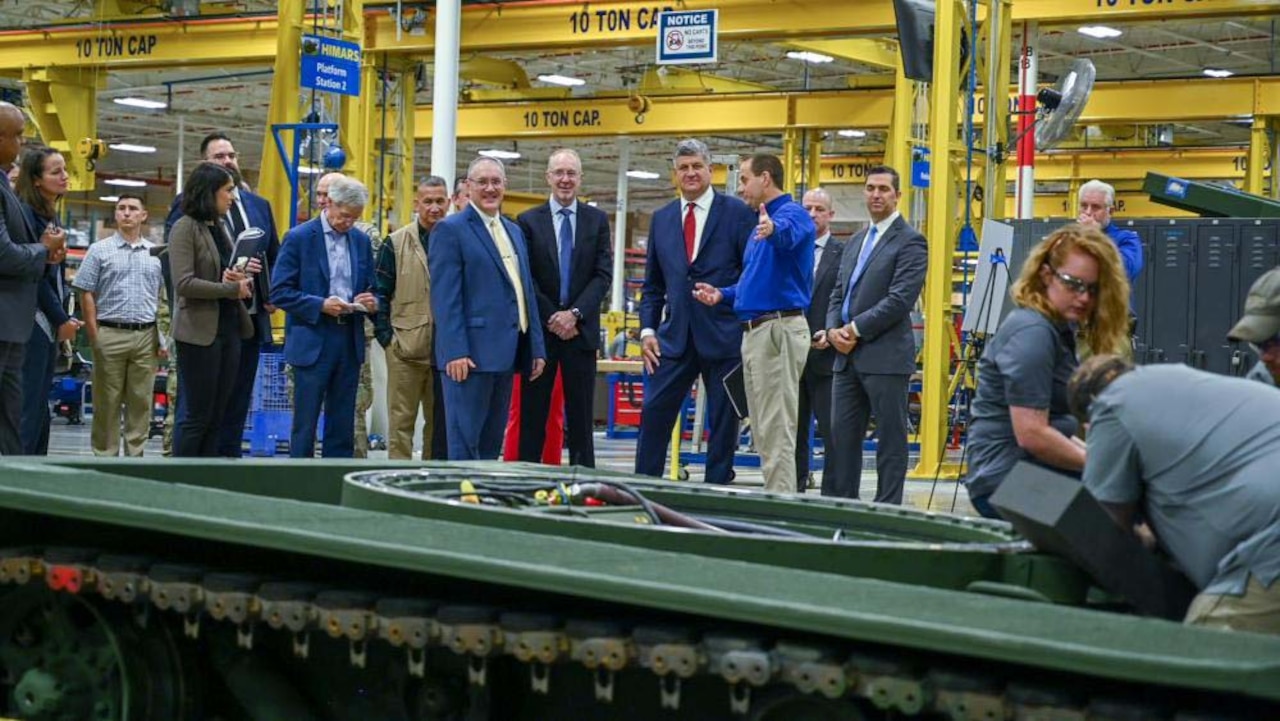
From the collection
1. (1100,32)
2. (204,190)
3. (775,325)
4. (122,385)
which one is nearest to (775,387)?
(775,325)

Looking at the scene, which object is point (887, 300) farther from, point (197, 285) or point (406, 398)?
point (197, 285)

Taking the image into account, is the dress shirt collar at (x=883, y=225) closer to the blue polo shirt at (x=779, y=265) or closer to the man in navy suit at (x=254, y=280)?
the blue polo shirt at (x=779, y=265)

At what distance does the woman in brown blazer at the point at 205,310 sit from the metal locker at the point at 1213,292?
7545 mm

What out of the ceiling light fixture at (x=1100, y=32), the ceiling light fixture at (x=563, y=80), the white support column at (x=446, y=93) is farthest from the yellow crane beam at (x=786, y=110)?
the white support column at (x=446, y=93)

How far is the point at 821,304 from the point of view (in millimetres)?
10930

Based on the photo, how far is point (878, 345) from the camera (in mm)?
8594

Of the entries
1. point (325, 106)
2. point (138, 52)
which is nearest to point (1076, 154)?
point (138, 52)

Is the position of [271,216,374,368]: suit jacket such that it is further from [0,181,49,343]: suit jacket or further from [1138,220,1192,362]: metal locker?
[1138,220,1192,362]: metal locker

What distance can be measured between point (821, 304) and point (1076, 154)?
23.7 meters

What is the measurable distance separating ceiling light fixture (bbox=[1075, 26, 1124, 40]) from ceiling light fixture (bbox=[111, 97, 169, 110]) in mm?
17789

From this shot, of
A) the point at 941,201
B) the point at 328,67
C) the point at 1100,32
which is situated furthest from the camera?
the point at 1100,32

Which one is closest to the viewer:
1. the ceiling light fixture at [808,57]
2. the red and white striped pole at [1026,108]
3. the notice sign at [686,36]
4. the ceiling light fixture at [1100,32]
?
the notice sign at [686,36]

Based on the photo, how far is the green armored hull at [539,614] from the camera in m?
2.73

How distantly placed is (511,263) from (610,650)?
5.74 m
